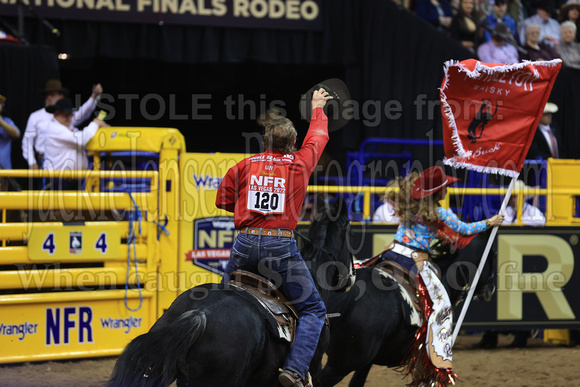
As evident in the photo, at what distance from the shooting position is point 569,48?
473 inches

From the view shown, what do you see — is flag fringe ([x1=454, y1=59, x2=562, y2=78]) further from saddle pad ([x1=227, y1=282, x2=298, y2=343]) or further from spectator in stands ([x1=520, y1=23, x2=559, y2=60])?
spectator in stands ([x1=520, y1=23, x2=559, y2=60])

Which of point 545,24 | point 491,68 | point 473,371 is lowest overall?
point 473,371

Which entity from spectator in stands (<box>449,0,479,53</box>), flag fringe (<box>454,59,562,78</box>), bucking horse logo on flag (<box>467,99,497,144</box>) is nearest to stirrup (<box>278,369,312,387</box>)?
bucking horse logo on flag (<box>467,99,497,144</box>)

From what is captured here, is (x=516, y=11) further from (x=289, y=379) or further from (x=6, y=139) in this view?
(x=289, y=379)

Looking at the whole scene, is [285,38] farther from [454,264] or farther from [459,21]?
[454,264]

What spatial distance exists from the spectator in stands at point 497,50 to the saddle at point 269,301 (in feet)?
25.7

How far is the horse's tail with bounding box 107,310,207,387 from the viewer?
136 inches

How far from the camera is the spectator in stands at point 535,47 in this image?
37.7ft

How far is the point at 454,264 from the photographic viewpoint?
5836mm

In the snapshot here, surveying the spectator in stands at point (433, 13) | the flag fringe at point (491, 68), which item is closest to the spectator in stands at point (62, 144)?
the flag fringe at point (491, 68)

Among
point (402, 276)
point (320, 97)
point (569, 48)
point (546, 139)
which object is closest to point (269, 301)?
point (320, 97)

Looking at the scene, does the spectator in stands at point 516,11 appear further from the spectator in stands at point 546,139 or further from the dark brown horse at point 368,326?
the dark brown horse at point 368,326

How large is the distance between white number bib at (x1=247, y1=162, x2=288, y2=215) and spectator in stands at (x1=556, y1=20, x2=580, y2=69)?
30.5 ft

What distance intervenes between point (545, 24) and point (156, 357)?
35.6ft
